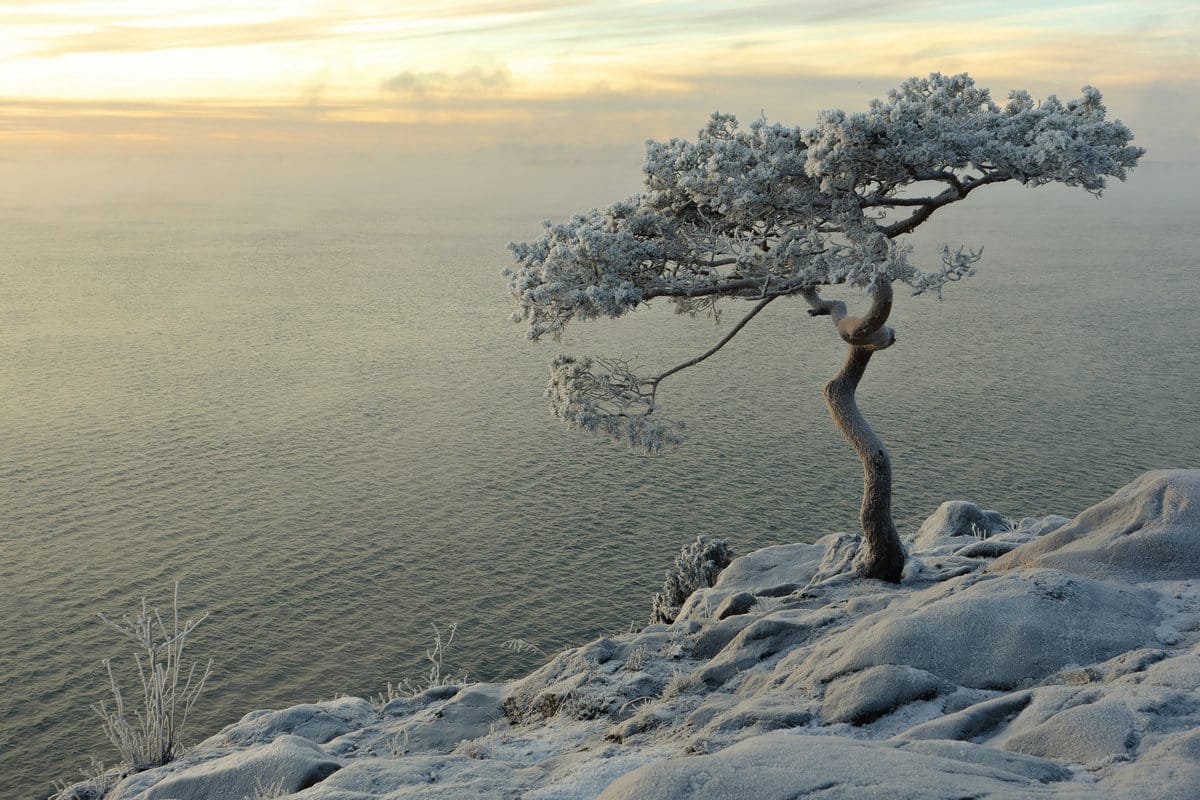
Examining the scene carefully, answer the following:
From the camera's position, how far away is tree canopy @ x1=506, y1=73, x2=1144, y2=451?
19.1 meters

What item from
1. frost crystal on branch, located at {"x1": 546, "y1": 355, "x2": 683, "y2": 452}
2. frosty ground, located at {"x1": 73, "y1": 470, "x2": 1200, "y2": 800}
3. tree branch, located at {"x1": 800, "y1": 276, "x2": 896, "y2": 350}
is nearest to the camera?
frosty ground, located at {"x1": 73, "y1": 470, "x2": 1200, "y2": 800}

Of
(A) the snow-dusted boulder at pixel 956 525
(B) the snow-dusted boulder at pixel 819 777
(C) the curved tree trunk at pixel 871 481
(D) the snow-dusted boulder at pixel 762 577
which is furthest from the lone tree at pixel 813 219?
(B) the snow-dusted boulder at pixel 819 777

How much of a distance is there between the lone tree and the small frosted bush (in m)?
9.33

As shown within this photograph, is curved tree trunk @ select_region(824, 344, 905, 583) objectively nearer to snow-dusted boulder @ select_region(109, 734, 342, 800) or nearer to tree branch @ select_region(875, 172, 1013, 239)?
tree branch @ select_region(875, 172, 1013, 239)

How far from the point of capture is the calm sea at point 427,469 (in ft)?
120

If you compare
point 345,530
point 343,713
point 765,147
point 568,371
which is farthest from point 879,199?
point 345,530

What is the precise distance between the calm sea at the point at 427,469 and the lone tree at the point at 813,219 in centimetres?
1620

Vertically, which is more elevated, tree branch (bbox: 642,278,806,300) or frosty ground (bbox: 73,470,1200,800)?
tree branch (bbox: 642,278,806,300)

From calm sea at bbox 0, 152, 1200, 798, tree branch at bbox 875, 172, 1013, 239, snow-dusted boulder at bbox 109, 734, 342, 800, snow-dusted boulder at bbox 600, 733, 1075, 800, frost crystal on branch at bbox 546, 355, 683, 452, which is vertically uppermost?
tree branch at bbox 875, 172, 1013, 239

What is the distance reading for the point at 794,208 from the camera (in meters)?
20.8

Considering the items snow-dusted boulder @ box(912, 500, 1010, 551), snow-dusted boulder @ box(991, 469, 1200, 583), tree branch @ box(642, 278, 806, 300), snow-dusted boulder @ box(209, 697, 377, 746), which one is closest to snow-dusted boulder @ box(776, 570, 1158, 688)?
snow-dusted boulder @ box(991, 469, 1200, 583)

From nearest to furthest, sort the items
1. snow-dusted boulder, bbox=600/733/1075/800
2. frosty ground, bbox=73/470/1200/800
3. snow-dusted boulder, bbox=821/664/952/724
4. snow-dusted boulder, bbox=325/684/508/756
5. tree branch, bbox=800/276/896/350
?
snow-dusted boulder, bbox=600/733/1075/800, frosty ground, bbox=73/470/1200/800, snow-dusted boulder, bbox=821/664/952/724, snow-dusted boulder, bbox=325/684/508/756, tree branch, bbox=800/276/896/350

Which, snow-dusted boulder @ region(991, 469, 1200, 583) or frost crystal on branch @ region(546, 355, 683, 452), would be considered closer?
snow-dusted boulder @ region(991, 469, 1200, 583)

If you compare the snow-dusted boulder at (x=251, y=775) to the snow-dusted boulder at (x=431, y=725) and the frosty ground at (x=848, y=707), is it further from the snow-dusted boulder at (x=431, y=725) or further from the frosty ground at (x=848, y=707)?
the snow-dusted boulder at (x=431, y=725)
